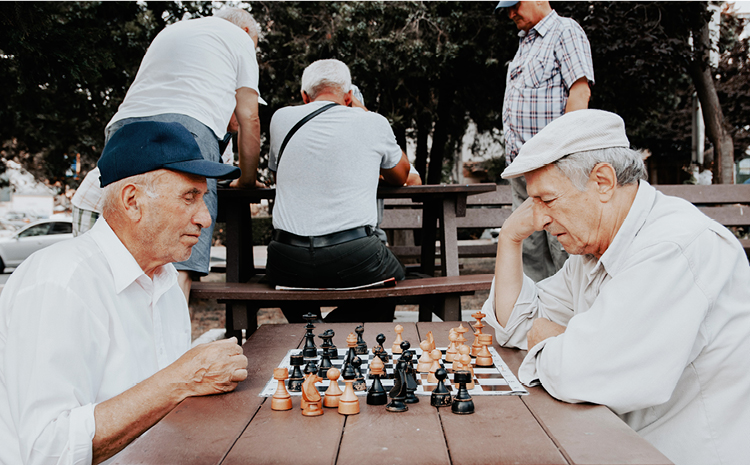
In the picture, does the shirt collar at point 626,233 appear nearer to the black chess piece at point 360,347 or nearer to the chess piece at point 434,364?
the chess piece at point 434,364

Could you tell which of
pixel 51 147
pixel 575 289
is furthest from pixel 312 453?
pixel 51 147

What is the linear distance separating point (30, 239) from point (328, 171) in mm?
16896

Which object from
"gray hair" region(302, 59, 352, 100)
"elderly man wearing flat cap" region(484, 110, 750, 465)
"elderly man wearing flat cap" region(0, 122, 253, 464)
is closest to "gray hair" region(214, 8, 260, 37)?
"gray hair" region(302, 59, 352, 100)

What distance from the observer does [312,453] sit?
4.24 ft

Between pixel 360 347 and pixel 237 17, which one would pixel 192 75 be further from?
pixel 360 347

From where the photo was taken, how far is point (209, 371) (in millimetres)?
1709

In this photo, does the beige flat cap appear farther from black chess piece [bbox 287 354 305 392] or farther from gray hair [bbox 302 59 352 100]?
gray hair [bbox 302 59 352 100]

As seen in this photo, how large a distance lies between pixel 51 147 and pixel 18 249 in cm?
497

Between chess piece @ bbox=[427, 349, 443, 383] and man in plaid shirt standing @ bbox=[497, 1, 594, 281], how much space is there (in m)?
2.75

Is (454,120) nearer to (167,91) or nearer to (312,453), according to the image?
(167,91)

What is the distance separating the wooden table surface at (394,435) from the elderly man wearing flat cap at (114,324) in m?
0.15

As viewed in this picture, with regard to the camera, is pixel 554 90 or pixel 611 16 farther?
pixel 611 16

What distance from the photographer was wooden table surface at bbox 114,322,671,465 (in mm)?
1265

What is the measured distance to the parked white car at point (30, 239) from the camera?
1728cm
